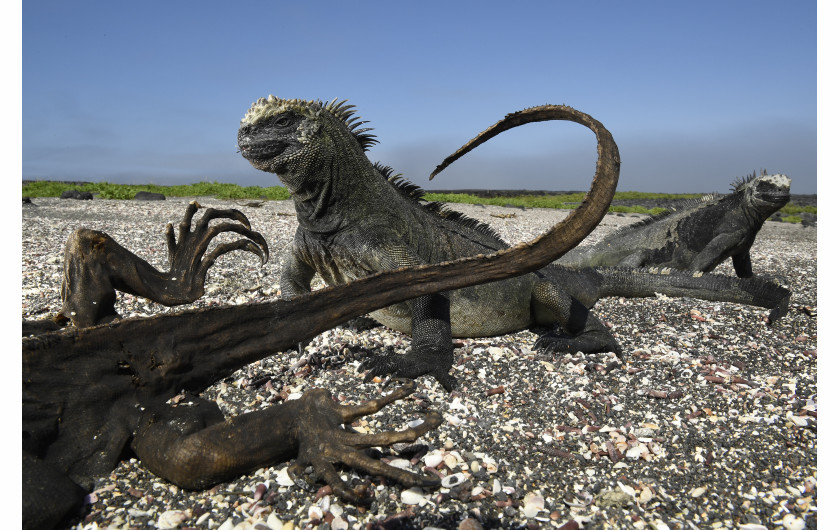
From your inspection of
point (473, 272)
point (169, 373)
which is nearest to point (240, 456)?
point (169, 373)

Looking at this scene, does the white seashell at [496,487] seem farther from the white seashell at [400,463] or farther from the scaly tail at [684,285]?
the scaly tail at [684,285]

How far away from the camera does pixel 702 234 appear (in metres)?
8.05

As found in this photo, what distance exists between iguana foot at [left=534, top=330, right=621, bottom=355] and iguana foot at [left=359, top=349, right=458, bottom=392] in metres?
0.96

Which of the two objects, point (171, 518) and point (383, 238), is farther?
point (383, 238)

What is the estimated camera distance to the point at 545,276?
4.90 m

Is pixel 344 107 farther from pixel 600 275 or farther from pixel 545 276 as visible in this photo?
pixel 600 275

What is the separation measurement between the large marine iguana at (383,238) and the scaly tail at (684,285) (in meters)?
1.51

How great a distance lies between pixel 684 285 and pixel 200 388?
17.8ft

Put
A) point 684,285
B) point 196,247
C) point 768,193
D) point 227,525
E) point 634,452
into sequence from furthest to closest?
point 768,193
point 684,285
point 196,247
point 634,452
point 227,525

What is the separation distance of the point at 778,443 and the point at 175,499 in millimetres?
3132

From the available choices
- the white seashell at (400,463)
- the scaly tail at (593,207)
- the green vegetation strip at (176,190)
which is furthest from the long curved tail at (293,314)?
the green vegetation strip at (176,190)

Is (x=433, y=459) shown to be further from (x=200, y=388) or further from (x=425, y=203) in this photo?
(x=425, y=203)

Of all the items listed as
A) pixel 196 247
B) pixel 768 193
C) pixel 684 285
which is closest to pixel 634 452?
pixel 196 247

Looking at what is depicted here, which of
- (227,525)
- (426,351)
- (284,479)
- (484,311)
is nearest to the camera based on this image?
(227,525)
